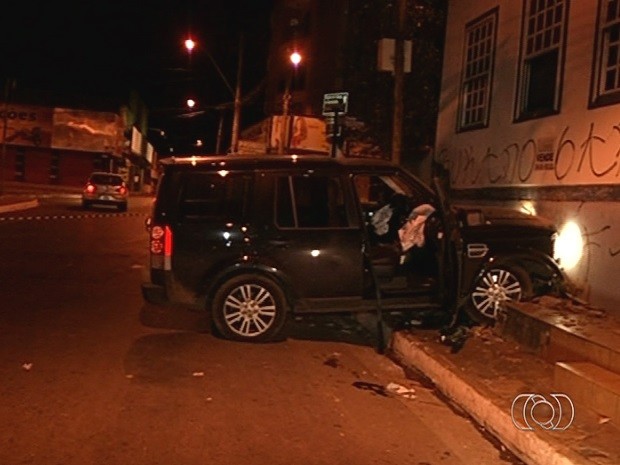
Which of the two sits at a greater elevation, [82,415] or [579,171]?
[579,171]

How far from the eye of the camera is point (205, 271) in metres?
8.45

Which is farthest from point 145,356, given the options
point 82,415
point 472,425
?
point 472,425

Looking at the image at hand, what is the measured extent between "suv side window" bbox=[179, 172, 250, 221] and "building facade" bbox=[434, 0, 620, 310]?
14.7 ft

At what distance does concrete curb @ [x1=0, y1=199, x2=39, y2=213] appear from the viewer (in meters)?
26.1

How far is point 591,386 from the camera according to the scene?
600 centimetres

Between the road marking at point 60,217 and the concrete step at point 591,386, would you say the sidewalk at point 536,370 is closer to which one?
the concrete step at point 591,386

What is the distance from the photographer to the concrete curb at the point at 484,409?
5121mm

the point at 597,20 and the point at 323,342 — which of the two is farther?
Answer: the point at 597,20

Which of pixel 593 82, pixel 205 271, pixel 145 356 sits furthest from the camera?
pixel 593 82

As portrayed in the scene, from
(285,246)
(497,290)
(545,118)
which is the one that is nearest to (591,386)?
(497,290)

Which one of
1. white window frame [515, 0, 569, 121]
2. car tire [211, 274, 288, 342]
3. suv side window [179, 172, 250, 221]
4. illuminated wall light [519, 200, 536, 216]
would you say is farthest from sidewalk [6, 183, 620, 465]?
white window frame [515, 0, 569, 121]

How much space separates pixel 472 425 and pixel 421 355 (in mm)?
1700

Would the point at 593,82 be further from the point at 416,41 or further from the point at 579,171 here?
the point at 416,41

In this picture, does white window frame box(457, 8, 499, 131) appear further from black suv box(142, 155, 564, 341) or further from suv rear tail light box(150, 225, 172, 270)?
suv rear tail light box(150, 225, 172, 270)
